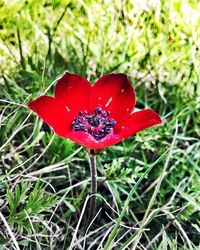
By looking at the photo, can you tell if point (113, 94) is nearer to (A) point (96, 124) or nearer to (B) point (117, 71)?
(A) point (96, 124)

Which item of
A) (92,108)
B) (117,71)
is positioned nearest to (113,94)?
(92,108)

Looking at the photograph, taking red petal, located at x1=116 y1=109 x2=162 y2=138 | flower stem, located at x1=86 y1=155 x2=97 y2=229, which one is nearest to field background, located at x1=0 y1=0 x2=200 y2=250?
flower stem, located at x1=86 y1=155 x2=97 y2=229

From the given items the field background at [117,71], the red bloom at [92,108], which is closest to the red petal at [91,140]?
the red bloom at [92,108]

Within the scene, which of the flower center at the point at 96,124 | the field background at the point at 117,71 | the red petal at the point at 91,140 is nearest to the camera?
the red petal at the point at 91,140

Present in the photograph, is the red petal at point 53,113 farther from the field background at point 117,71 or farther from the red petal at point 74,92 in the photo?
the field background at point 117,71

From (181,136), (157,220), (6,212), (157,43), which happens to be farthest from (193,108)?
(6,212)
